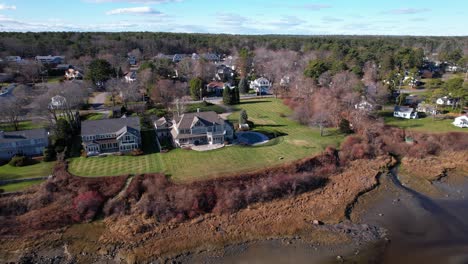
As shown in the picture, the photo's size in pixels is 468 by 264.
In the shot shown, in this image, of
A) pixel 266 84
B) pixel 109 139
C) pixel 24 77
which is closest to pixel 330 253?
pixel 109 139

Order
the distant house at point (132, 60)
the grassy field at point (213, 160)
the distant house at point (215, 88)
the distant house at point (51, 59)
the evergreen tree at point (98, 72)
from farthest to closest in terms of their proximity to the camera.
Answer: the distant house at point (132, 60)
the distant house at point (51, 59)
the distant house at point (215, 88)
the evergreen tree at point (98, 72)
the grassy field at point (213, 160)

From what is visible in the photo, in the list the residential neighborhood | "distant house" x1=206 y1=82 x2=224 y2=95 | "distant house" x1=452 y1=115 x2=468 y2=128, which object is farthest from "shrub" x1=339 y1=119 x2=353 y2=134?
"distant house" x1=206 y1=82 x2=224 y2=95

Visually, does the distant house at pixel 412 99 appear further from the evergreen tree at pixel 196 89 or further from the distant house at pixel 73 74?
the distant house at pixel 73 74

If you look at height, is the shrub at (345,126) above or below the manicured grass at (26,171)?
above

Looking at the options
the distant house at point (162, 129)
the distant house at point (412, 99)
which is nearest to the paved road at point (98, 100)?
the distant house at point (162, 129)

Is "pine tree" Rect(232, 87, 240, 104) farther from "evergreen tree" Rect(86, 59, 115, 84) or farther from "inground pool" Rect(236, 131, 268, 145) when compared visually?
"evergreen tree" Rect(86, 59, 115, 84)

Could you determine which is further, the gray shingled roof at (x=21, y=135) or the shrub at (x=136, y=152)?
the shrub at (x=136, y=152)
